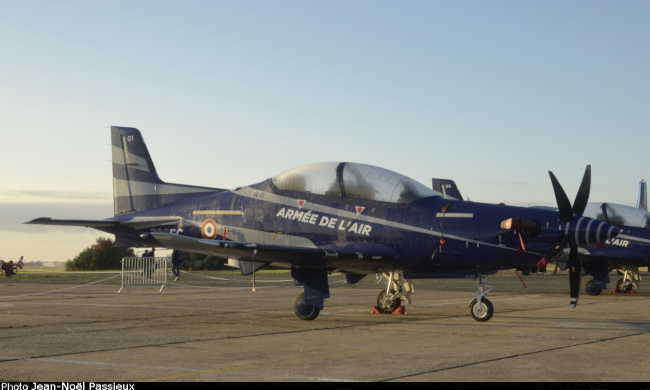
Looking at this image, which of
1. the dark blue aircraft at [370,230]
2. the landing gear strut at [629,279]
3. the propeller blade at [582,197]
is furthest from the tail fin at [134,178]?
the landing gear strut at [629,279]

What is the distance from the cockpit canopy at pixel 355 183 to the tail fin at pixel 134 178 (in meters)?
4.64

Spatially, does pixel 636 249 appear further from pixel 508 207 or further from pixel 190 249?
pixel 190 249

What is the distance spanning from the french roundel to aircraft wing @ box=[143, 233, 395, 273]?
158cm

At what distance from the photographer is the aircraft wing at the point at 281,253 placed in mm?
12891

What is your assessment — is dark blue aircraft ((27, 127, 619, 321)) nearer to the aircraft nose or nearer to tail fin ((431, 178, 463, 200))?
the aircraft nose

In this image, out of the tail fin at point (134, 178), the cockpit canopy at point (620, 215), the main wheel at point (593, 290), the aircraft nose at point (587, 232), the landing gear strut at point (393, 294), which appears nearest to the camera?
the aircraft nose at point (587, 232)

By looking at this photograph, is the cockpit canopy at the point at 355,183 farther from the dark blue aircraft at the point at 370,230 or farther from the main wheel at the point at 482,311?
the main wheel at the point at 482,311

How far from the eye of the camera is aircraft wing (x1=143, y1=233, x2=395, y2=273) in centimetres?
1289

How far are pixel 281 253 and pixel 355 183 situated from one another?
2239mm

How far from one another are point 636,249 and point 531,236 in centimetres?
1317

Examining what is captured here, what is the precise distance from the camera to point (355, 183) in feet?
45.6

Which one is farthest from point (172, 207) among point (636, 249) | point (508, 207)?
point (636, 249)

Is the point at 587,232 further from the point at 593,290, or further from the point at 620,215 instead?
the point at 620,215

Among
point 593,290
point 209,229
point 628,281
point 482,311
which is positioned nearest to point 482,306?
point 482,311
